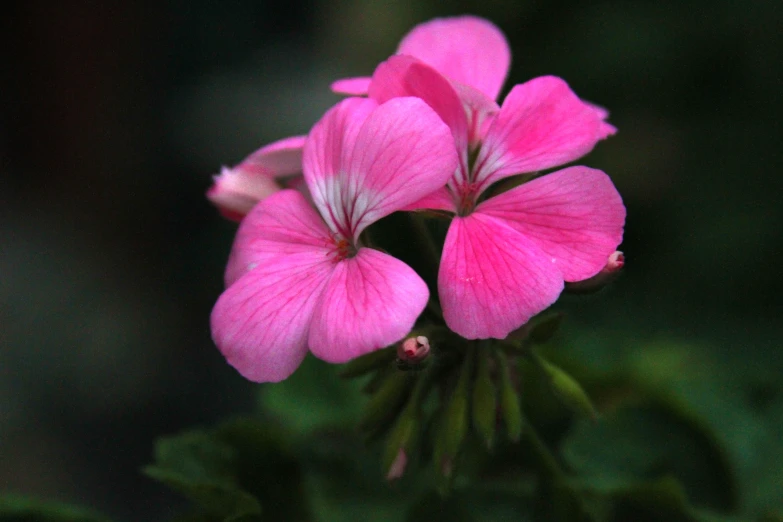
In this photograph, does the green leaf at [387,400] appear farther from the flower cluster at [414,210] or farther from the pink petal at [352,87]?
the pink petal at [352,87]

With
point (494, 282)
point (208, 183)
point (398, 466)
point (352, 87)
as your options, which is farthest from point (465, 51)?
point (208, 183)

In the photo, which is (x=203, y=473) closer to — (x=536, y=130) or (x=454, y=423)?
(x=454, y=423)

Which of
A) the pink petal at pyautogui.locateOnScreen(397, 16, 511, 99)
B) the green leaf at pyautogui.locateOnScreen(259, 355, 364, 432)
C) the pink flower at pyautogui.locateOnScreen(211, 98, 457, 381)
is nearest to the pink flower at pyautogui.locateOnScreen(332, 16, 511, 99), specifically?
the pink petal at pyautogui.locateOnScreen(397, 16, 511, 99)

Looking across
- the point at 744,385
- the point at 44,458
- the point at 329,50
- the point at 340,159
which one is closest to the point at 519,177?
the point at 340,159

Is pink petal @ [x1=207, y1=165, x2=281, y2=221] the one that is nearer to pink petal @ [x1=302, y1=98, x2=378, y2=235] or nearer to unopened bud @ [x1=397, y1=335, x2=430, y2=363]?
pink petal @ [x1=302, y1=98, x2=378, y2=235]

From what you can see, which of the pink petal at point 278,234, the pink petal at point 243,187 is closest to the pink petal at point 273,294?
the pink petal at point 278,234

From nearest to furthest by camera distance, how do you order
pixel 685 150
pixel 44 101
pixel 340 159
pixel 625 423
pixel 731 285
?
pixel 340 159 → pixel 625 423 → pixel 731 285 → pixel 685 150 → pixel 44 101

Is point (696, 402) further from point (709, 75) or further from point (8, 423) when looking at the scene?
point (8, 423)
